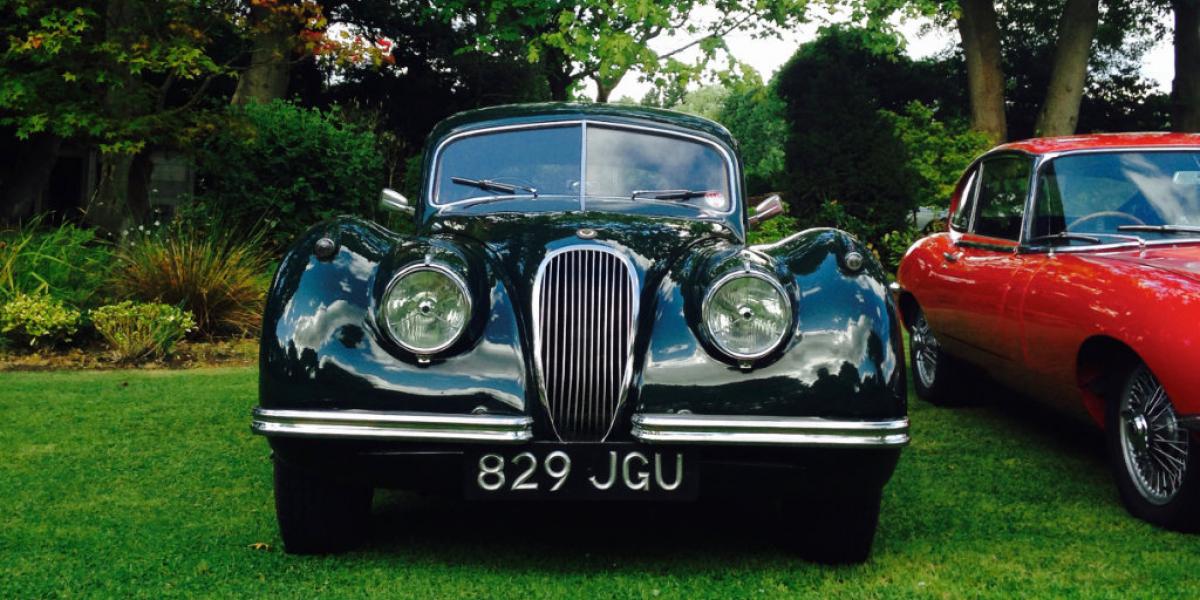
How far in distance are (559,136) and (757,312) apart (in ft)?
6.03

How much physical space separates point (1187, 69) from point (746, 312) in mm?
21312

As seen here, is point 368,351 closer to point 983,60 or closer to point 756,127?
point 983,60

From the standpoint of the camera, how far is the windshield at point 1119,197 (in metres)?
5.21

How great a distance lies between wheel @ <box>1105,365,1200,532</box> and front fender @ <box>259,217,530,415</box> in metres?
2.35

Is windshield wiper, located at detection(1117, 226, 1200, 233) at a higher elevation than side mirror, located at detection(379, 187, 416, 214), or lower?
lower

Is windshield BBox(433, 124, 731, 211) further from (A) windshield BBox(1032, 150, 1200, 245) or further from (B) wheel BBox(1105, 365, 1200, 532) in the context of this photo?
(B) wheel BBox(1105, 365, 1200, 532)

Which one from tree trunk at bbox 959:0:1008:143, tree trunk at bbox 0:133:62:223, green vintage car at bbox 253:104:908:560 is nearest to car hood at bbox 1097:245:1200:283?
green vintage car at bbox 253:104:908:560

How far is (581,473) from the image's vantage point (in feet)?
11.4

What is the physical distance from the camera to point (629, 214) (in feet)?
15.5

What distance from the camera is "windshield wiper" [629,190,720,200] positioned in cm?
506

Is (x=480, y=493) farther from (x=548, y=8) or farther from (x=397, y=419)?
(x=548, y=8)

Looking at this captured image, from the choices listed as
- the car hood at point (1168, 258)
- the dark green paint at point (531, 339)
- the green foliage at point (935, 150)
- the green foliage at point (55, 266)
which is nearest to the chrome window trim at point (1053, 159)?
the car hood at point (1168, 258)

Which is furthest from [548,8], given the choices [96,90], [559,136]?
[559,136]

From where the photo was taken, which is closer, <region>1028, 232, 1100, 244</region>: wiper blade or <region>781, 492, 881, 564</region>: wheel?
<region>781, 492, 881, 564</region>: wheel
